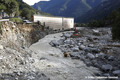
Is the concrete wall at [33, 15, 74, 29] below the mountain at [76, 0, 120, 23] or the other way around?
below

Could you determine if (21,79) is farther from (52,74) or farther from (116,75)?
(116,75)

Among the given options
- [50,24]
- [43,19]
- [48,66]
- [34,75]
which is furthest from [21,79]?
[50,24]

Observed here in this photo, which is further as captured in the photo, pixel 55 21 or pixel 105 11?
pixel 105 11

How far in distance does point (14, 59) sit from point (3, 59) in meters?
1.42

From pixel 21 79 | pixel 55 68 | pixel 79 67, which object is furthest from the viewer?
pixel 79 67

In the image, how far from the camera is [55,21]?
46219 mm

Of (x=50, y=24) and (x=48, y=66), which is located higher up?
(x=50, y=24)

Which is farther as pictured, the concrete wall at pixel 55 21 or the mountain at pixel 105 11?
the mountain at pixel 105 11

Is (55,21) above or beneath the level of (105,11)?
beneath

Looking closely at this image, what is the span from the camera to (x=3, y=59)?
11.0 m

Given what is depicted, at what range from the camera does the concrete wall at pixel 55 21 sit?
126 feet

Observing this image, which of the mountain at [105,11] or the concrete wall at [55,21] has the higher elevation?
the mountain at [105,11]

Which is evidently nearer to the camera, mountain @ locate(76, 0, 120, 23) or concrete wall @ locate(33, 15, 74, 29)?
concrete wall @ locate(33, 15, 74, 29)

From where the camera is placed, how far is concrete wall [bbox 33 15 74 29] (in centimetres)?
3849
